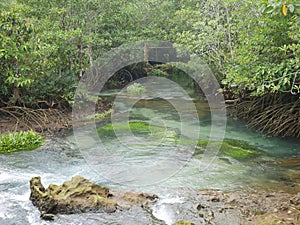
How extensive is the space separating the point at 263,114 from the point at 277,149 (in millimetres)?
1918

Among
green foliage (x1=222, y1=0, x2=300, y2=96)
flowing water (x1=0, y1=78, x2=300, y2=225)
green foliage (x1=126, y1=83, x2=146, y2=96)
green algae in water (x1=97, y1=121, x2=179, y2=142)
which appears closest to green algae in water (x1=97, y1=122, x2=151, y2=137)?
green algae in water (x1=97, y1=121, x2=179, y2=142)

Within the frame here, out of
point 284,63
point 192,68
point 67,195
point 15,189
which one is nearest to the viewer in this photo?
point 67,195

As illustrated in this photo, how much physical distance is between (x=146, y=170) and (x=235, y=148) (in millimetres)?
2810

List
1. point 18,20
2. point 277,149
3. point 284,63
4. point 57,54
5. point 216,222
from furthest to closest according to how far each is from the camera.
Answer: point 57,54, point 18,20, point 277,149, point 284,63, point 216,222

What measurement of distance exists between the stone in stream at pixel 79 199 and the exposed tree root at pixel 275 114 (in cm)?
564

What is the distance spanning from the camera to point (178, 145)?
9727 millimetres

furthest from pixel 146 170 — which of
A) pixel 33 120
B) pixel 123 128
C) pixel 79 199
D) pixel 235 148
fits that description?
pixel 33 120

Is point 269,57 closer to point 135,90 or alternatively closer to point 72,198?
point 72,198

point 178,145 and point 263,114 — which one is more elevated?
point 263,114

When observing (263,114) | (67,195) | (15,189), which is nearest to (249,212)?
(67,195)

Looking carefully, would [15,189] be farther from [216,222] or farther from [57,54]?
[57,54]

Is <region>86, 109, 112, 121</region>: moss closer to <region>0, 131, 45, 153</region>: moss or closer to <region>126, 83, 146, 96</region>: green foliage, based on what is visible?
<region>0, 131, 45, 153</region>: moss

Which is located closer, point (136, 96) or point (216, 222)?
point (216, 222)

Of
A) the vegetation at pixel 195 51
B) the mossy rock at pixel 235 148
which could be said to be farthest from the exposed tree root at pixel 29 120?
the mossy rock at pixel 235 148
